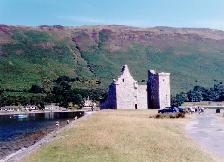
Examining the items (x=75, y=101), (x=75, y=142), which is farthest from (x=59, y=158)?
(x=75, y=101)

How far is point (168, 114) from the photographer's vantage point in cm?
6788

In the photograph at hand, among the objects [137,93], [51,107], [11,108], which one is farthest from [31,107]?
[137,93]

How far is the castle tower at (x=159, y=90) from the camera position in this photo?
94562 millimetres

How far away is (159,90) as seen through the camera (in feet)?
310

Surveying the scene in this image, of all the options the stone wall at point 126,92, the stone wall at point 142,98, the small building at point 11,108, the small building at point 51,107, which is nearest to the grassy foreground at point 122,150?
the stone wall at point 126,92

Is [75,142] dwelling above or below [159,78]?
below

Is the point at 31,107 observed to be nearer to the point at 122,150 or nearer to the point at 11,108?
the point at 11,108

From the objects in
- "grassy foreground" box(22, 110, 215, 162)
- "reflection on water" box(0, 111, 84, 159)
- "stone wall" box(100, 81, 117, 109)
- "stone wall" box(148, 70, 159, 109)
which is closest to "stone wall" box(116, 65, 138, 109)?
"stone wall" box(100, 81, 117, 109)

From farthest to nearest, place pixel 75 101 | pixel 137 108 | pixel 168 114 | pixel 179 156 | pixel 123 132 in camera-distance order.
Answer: pixel 75 101 → pixel 137 108 → pixel 168 114 → pixel 123 132 → pixel 179 156

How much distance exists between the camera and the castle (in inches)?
3617

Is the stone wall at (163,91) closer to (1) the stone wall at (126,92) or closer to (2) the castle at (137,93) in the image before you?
(2) the castle at (137,93)

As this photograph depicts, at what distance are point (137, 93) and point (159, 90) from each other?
167 inches

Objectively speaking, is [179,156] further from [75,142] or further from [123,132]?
[123,132]

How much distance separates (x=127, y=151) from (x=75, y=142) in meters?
5.98
